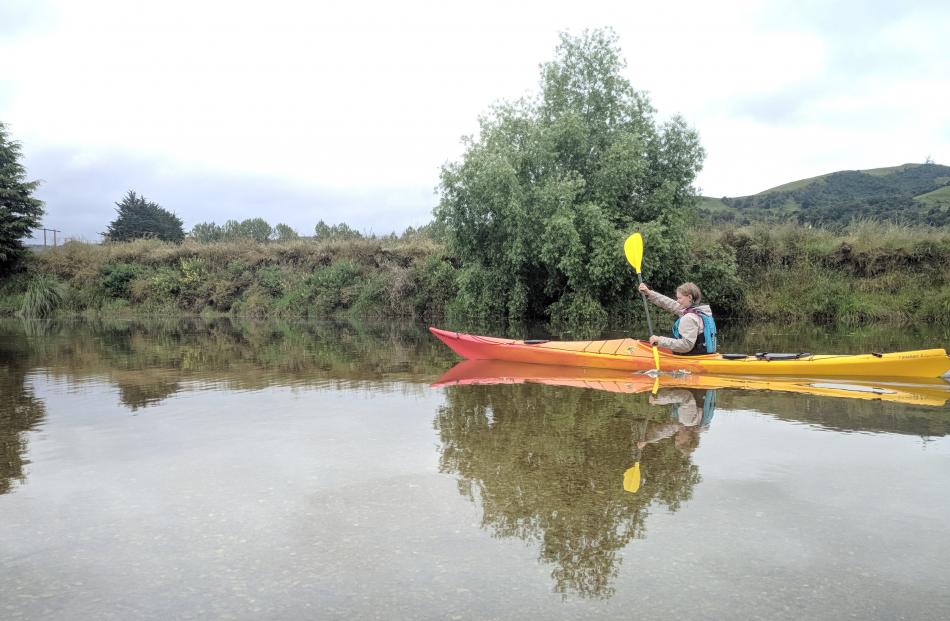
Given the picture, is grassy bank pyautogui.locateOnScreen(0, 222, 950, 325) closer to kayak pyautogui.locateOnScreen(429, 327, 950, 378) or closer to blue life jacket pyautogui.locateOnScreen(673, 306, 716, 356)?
kayak pyautogui.locateOnScreen(429, 327, 950, 378)

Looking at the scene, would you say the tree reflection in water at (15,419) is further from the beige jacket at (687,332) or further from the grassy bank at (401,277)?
the grassy bank at (401,277)

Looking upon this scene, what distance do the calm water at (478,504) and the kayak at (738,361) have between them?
582mm

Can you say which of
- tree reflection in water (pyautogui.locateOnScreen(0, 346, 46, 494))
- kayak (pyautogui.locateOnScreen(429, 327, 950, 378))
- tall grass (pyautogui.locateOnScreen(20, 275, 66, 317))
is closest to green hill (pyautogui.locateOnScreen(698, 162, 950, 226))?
kayak (pyautogui.locateOnScreen(429, 327, 950, 378))

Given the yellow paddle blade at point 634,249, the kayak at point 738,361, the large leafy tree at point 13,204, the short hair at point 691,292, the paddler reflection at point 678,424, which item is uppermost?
the large leafy tree at point 13,204

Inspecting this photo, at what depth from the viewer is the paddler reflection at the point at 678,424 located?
183 inches

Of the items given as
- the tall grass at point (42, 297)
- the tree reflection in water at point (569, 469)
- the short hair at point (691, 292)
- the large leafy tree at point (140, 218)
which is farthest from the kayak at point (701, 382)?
the large leafy tree at point (140, 218)

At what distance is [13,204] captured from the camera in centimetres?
2723

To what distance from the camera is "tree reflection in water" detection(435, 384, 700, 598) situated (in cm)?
336

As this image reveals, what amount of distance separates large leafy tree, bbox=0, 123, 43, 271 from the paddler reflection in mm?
29663

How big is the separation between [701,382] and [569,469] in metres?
4.60

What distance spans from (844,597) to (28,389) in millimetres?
9507

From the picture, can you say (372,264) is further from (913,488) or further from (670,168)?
(913,488)

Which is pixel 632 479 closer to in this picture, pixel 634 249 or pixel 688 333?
pixel 688 333

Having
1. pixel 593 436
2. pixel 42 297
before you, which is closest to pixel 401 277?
pixel 42 297
